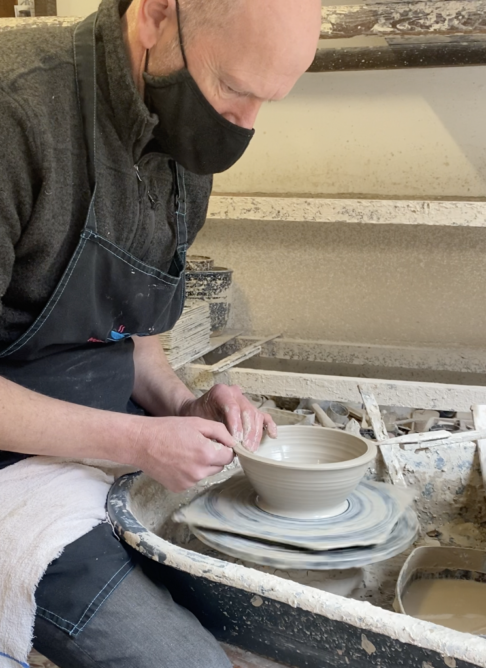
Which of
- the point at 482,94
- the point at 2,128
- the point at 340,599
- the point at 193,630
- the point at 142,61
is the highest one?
the point at 482,94

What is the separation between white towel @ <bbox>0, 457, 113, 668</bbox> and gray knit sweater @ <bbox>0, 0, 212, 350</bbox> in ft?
0.88

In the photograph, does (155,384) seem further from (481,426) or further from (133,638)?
(481,426)

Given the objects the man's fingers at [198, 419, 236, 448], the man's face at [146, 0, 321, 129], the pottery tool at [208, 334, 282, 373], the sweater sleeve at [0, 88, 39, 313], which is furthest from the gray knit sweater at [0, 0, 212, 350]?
the pottery tool at [208, 334, 282, 373]

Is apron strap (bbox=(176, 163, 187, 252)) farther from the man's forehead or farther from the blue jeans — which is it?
the blue jeans

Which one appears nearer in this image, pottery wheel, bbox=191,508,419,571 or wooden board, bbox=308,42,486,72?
pottery wheel, bbox=191,508,419,571

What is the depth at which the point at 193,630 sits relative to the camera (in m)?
1.00

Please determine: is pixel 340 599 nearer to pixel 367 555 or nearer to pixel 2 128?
pixel 367 555

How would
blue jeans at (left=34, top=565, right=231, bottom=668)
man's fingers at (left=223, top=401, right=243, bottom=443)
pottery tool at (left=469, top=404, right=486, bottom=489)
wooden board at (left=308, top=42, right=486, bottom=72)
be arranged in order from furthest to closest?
wooden board at (left=308, top=42, right=486, bottom=72) < pottery tool at (left=469, top=404, right=486, bottom=489) < man's fingers at (left=223, top=401, right=243, bottom=443) < blue jeans at (left=34, top=565, right=231, bottom=668)

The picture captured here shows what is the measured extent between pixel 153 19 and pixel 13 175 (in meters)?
0.37

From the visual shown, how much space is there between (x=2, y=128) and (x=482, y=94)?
2.59 m

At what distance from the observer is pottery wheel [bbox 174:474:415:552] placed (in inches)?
45.3

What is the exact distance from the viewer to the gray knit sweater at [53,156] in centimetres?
106

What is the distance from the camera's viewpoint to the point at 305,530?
3.90 ft

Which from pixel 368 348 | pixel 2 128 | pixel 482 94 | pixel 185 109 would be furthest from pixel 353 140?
pixel 2 128
